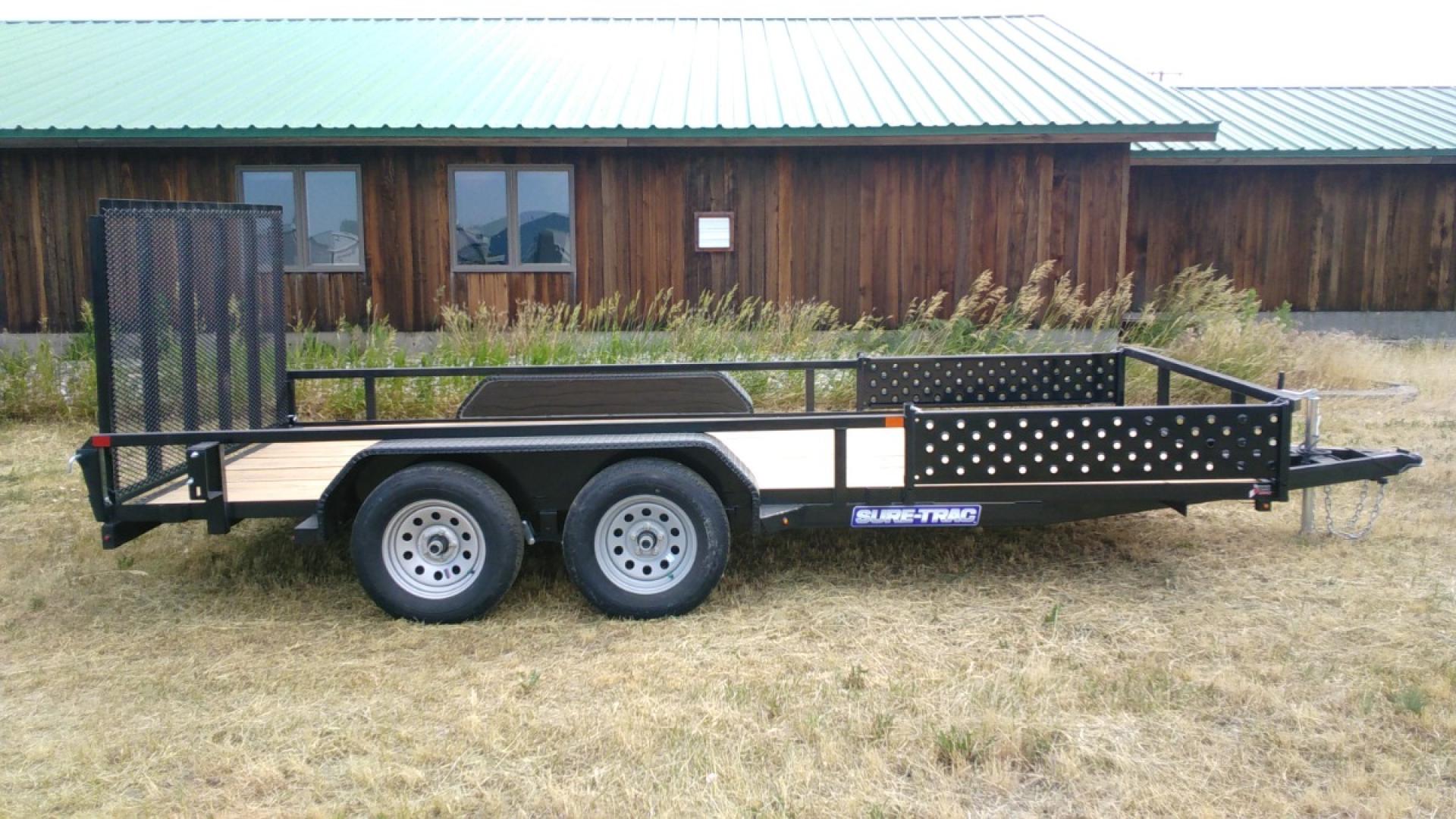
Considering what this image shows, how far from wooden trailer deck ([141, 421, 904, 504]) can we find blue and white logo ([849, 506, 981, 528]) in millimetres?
122

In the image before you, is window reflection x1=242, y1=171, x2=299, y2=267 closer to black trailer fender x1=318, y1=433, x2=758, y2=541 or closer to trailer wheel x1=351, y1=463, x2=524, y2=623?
black trailer fender x1=318, y1=433, x2=758, y2=541

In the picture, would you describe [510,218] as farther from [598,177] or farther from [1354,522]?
[1354,522]

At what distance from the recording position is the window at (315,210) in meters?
13.3

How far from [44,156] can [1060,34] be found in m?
12.9

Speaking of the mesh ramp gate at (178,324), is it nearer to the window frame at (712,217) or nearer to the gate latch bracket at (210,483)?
the gate latch bracket at (210,483)

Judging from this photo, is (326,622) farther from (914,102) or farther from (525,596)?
(914,102)

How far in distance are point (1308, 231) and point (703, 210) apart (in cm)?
907

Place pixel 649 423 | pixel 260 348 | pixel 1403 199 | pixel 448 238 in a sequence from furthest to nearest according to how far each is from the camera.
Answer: pixel 1403 199 → pixel 448 238 → pixel 260 348 → pixel 649 423

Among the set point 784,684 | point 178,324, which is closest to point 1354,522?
point 784,684

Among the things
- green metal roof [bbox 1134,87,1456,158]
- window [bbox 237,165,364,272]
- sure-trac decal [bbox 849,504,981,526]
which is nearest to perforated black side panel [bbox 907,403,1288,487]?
sure-trac decal [bbox 849,504,981,526]

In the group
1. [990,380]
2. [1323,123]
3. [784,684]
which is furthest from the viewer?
Answer: [1323,123]

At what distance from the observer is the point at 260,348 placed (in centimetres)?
625

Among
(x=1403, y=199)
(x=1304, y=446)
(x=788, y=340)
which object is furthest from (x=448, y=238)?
(x=1403, y=199)

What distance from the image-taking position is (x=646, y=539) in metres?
5.03
